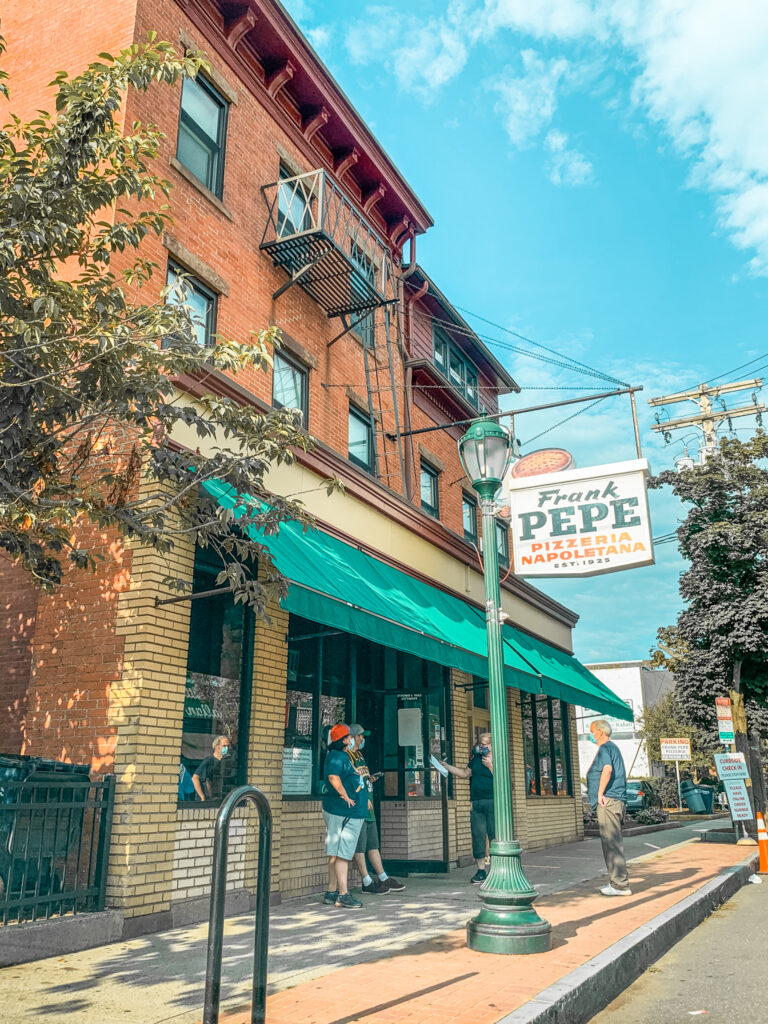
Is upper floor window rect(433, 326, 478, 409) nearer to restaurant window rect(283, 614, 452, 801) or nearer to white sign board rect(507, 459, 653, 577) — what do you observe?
white sign board rect(507, 459, 653, 577)

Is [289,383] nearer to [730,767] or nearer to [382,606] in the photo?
[382,606]

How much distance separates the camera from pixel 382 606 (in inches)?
383

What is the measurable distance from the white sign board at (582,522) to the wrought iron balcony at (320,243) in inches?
157

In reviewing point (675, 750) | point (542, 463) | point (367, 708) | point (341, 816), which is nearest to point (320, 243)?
point (542, 463)

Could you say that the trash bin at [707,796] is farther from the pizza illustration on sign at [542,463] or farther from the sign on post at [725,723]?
the pizza illustration on sign at [542,463]

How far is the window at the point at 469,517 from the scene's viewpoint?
18156mm

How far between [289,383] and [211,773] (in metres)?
5.69

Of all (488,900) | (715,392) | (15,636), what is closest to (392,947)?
(488,900)

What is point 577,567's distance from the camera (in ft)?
34.9

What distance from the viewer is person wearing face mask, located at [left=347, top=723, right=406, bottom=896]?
9445mm

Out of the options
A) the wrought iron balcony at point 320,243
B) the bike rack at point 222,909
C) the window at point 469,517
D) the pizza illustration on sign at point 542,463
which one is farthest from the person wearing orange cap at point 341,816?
the window at point 469,517

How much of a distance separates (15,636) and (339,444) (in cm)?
574

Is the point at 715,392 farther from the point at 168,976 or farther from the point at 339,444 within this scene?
the point at 168,976

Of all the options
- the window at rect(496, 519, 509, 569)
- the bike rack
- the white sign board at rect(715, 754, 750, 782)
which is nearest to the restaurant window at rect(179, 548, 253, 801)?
the bike rack
